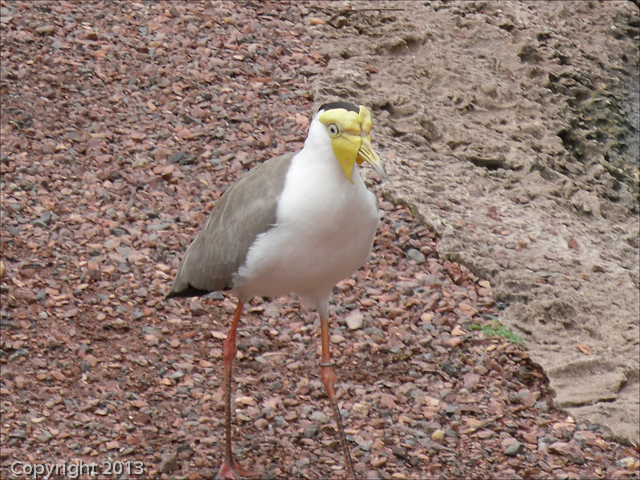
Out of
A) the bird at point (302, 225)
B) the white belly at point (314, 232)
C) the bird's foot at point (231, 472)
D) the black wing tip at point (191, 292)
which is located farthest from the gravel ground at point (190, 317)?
the white belly at point (314, 232)

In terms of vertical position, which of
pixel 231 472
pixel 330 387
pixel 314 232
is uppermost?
pixel 314 232

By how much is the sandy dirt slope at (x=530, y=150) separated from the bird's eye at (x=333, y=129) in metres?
2.28

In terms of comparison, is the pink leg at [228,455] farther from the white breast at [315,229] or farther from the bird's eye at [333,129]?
the bird's eye at [333,129]

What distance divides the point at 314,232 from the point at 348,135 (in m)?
0.44

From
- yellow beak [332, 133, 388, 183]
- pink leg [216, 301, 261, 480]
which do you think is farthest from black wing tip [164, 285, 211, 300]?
yellow beak [332, 133, 388, 183]

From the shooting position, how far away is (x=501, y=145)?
22.6 feet

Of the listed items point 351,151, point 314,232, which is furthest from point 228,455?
point 351,151

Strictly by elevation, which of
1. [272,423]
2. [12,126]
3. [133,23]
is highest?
[133,23]

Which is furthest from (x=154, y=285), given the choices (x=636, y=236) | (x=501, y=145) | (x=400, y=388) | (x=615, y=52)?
(x=615, y=52)

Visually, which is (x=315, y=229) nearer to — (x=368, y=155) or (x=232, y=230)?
(x=368, y=155)

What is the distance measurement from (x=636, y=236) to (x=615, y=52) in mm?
2834

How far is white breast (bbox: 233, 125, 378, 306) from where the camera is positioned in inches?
143

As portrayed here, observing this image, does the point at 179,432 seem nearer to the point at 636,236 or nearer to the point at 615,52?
the point at 636,236

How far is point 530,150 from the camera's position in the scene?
6930 mm
